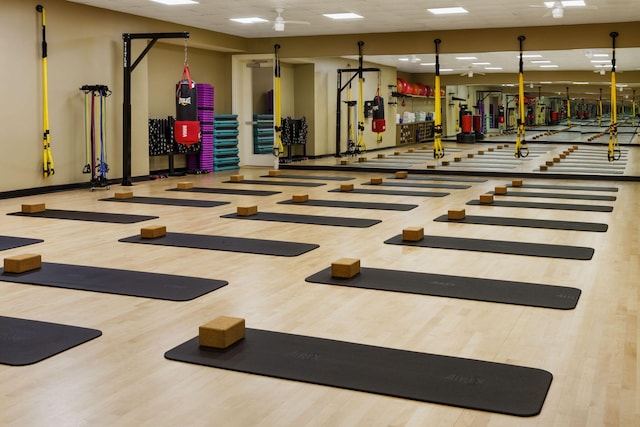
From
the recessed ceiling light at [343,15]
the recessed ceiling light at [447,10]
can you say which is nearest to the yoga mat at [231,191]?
the recessed ceiling light at [343,15]

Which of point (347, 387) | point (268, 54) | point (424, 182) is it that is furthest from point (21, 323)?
point (268, 54)

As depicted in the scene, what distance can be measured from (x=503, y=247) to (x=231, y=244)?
1947mm

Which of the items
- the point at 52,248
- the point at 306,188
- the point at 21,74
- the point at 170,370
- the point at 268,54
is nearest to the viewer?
the point at 170,370

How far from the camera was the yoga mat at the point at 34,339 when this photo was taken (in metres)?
2.90

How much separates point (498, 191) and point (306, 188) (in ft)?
7.91

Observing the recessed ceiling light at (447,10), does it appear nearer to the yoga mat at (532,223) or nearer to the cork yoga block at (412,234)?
the yoga mat at (532,223)

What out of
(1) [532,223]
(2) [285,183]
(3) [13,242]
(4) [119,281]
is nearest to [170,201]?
(2) [285,183]

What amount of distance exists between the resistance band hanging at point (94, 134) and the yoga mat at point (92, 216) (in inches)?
77.7

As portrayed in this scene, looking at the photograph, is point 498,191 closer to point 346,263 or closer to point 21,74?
point 346,263

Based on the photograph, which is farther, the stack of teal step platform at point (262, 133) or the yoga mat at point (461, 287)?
the stack of teal step platform at point (262, 133)

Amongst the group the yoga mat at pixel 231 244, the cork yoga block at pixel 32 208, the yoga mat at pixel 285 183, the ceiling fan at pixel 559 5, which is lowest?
the yoga mat at pixel 231 244

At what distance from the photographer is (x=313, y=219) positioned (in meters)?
6.76

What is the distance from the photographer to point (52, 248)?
5.28 m

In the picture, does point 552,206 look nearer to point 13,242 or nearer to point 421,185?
point 421,185
